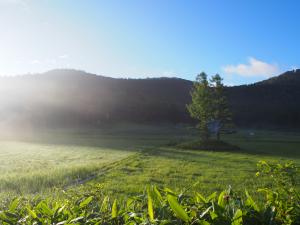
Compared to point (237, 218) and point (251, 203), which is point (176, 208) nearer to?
point (237, 218)

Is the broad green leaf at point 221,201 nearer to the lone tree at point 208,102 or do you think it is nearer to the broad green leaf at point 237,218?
the broad green leaf at point 237,218

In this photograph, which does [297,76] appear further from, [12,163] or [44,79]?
[12,163]

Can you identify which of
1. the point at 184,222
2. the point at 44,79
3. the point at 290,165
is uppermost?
the point at 44,79

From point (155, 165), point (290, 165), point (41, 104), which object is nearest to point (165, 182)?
point (155, 165)

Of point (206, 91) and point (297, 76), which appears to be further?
point (297, 76)

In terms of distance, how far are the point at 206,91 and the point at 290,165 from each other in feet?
138

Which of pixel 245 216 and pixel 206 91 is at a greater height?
pixel 206 91

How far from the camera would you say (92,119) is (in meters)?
107

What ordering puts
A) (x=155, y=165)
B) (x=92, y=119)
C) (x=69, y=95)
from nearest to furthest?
(x=155, y=165)
(x=92, y=119)
(x=69, y=95)

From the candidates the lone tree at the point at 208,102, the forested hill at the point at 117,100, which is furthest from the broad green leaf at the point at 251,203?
the forested hill at the point at 117,100

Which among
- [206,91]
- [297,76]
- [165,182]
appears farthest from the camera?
[297,76]

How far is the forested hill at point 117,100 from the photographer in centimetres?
10762

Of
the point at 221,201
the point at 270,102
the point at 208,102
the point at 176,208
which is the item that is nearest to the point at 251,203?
the point at 221,201

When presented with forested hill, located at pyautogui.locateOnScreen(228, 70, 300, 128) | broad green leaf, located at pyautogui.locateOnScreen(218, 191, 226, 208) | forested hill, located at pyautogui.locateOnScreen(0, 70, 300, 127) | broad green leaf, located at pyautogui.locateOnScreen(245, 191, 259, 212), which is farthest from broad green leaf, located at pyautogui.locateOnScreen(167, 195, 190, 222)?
forested hill, located at pyautogui.locateOnScreen(228, 70, 300, 128)
